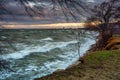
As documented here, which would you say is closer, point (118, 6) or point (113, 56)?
point (113, 56)

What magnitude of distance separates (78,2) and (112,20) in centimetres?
3111

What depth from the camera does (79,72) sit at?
35.0 ft

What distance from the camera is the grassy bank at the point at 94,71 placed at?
9.97 meters

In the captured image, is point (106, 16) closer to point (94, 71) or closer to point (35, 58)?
point (35, 58)

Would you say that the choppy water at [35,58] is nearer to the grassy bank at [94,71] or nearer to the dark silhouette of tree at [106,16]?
the grassy bank at [94,71]

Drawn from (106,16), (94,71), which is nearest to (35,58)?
(106,16)

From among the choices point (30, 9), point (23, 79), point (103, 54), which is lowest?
point (23, 79)

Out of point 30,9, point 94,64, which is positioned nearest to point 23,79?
point 94,64

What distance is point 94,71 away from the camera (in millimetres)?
10641

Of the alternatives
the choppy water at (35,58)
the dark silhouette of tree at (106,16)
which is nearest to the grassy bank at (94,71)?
the choppy water at (35,58)

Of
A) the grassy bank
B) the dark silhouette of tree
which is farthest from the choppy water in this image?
the dark silhouette of tree

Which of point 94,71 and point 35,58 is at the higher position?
point 94,71

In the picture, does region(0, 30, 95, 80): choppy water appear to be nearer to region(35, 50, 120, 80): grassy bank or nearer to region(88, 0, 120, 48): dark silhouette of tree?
region(35, 50, 120, 80): grassy bank

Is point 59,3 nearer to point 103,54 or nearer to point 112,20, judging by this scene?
point 103,54
